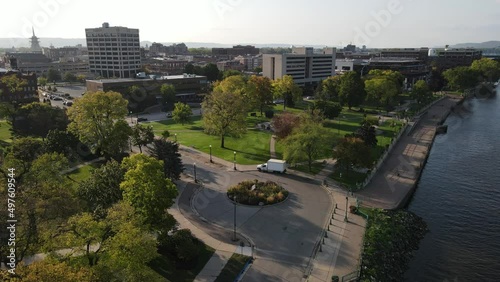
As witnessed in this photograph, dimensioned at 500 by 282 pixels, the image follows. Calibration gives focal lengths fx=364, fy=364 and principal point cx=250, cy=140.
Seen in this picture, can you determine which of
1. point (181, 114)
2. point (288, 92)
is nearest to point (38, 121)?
point (181, 114)

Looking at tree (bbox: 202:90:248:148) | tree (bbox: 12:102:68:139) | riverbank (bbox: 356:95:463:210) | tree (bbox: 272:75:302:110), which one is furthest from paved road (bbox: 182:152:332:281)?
tree (bbox: 272:75:302:110)

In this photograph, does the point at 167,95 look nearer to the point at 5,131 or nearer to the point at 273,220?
Result: the point at 5,131

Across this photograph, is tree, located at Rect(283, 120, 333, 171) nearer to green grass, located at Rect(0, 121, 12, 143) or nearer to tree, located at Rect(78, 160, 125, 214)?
tree, located at Rect(78, 160, 125, 214)

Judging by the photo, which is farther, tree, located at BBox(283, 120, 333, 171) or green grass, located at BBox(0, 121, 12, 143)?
green grass, located at BBox(0, 121, 12, 143)

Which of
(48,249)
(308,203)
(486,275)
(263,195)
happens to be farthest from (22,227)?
(486,275)

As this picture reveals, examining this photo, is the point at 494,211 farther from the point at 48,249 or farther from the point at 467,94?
the point at 467,94

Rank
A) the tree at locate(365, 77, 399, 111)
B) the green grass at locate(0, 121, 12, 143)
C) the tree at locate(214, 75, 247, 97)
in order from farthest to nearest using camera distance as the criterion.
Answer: the tree at locate(365, 77, 399, 111)
the tree at locate(214, 75, 247, 97)
the green grass at locate(0, 121, 12, 143)
